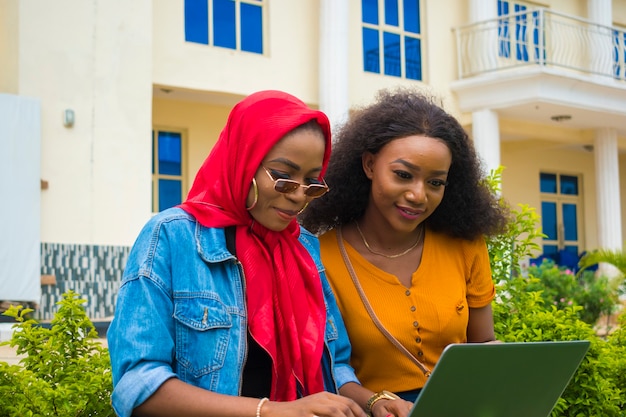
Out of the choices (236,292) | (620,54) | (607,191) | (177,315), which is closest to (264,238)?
(236,292)

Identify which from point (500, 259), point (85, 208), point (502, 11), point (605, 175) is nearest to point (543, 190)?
point (605, 175)

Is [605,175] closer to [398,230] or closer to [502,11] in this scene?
[502,11]

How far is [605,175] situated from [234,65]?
21.9ft

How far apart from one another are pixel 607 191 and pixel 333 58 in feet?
18.0

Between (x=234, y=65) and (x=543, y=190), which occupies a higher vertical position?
(x=234, y=65)

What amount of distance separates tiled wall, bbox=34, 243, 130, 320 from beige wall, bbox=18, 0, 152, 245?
0.12 metres

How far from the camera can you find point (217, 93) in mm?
11023

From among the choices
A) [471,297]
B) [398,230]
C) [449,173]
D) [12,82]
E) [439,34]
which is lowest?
[471,297]

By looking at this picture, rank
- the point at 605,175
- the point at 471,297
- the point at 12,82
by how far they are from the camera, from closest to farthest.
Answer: the point at 471,297, the point at 12,82, the point at 605,175

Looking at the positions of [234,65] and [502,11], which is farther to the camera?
[502,11]

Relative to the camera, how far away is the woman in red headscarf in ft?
6.49

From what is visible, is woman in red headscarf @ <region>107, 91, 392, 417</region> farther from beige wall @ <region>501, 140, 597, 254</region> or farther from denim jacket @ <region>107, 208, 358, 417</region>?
beige wall @ <region>501, 140, 597, 254</region>

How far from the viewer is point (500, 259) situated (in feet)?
12.2

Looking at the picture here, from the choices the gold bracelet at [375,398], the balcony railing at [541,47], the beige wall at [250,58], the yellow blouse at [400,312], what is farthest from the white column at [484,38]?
the gold bracelet at [375,398]
